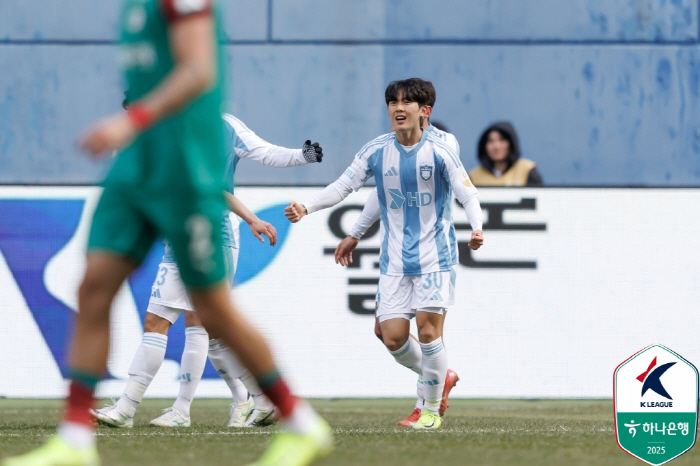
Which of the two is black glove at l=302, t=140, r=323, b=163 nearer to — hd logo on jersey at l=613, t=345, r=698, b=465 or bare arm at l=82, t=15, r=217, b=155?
hd logo on jersey at l=613, t=345, r=698, b=465

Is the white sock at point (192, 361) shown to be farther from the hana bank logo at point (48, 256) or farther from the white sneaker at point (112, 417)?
the hana bank logo at point (48, 256)

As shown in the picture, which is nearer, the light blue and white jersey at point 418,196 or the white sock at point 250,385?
the light blue and white jersey at point 418,196

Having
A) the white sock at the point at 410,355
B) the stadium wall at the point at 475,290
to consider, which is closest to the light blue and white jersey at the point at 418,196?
the white sock at the point at 410,355

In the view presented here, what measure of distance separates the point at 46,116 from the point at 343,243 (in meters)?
5.79

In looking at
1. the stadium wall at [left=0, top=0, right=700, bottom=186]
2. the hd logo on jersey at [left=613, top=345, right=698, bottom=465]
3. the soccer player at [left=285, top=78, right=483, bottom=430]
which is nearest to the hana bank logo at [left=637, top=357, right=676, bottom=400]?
the hd logo on jersey at [left=613, top=345, right=698, bottom=465]

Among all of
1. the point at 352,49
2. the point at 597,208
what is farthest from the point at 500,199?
the point at 352,49

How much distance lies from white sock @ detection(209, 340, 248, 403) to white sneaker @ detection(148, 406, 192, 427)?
0.33m

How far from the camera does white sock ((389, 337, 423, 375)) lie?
6.35m

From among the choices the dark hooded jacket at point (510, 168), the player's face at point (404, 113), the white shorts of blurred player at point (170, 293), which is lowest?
the white shorts of blurred player at point (170, 293)

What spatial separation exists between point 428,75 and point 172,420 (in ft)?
20.1

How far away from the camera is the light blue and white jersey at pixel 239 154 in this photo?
6.20 metres

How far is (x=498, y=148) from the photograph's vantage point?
29.0 ft

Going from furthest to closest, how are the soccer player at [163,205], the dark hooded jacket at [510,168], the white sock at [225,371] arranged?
the dark hooded jacket at [510,168], the white sock at [225,371], the soccer player at [163,205]

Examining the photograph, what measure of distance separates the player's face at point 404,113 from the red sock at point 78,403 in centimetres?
296
